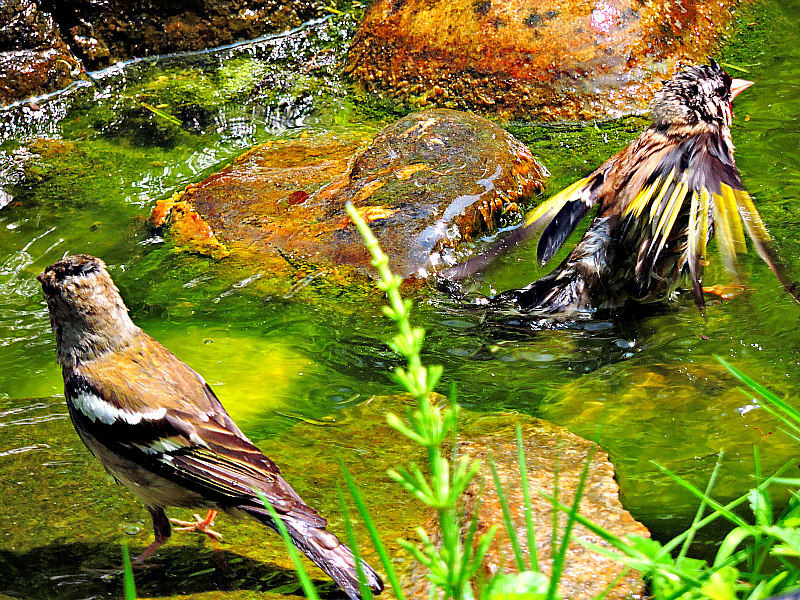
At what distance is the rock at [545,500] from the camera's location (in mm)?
2641

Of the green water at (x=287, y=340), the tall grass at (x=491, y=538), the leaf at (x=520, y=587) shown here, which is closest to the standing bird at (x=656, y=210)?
the green water at (x=287, y=340)

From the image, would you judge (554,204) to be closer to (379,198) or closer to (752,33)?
(379,198)

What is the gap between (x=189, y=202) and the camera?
6.29m

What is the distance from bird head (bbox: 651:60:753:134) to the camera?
4.76 m

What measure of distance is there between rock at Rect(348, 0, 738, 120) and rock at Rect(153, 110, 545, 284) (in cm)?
101

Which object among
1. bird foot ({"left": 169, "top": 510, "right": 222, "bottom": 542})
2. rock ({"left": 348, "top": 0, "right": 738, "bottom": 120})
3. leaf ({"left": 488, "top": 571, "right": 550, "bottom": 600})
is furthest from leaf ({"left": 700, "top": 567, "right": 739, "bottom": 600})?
rock ({"left": 348, "top": 0, "right": 738, "bottom": 120})

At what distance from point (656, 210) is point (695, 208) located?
290 mm

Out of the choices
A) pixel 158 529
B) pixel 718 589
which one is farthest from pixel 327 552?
pixel 718 589

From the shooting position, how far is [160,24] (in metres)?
8.52

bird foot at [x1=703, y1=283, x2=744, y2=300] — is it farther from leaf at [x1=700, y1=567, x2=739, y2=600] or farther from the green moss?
leaf at [x1=700, y1=567, x2=739, y2=600]

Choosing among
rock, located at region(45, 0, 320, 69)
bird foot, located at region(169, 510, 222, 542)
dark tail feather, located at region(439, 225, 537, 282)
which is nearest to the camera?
bird foot, located at region(169, 510, 222, 542)

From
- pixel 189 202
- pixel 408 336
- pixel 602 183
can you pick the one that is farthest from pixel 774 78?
pixel 408 336

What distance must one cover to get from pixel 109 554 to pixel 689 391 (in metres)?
2.69

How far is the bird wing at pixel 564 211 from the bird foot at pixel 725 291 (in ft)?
2.94
